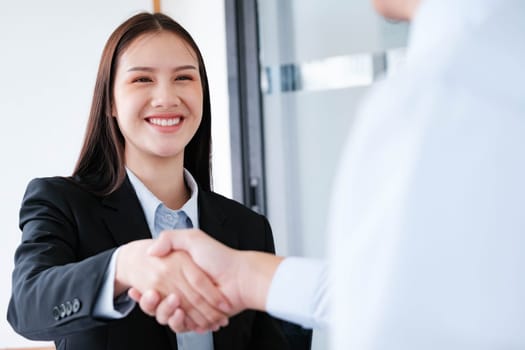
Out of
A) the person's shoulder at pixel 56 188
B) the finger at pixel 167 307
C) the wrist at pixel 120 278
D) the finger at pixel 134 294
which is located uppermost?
the person's shoulder at pixel 56 188

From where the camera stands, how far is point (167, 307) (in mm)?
1440

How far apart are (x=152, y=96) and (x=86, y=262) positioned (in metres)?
0.53

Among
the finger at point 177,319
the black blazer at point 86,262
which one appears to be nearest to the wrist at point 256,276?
the finger at point 177,319

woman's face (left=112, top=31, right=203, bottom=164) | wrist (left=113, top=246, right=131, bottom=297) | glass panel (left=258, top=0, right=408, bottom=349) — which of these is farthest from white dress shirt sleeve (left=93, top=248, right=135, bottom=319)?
glass panel (left=258, top=0, right=408, bottom=349)

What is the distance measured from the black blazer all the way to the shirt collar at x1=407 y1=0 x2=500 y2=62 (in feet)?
2.85

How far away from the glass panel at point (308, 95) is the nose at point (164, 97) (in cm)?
170

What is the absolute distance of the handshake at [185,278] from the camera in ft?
4.61

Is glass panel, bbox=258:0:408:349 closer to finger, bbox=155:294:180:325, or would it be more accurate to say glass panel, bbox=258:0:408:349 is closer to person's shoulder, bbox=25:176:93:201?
person's shoulder, bbox=25:176:93:201

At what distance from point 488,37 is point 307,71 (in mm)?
2900

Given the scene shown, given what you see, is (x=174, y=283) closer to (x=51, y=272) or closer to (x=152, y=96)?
(x=51, y=272)

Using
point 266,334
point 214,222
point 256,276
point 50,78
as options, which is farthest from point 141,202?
point 50,78

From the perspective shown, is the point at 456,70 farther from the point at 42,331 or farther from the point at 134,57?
the point at 134,57

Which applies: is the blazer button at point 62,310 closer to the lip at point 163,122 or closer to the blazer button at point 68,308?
the blazer button at point 68,308

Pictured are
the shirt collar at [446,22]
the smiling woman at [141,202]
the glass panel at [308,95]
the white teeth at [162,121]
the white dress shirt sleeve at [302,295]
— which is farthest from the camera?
the glass panel at [308,95]
